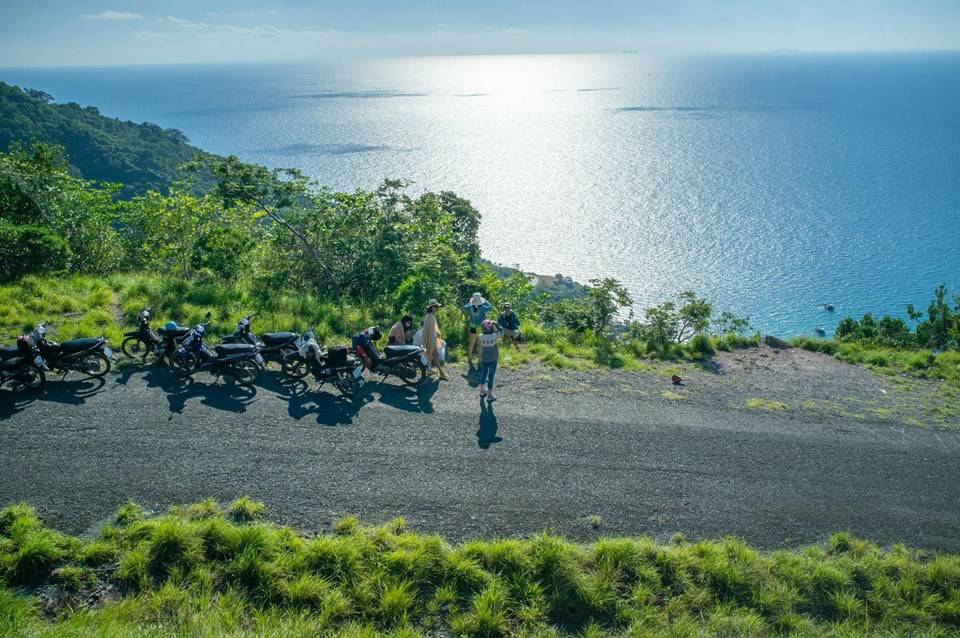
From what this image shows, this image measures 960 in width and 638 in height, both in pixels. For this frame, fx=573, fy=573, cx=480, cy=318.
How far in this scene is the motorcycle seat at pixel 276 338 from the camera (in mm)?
11398

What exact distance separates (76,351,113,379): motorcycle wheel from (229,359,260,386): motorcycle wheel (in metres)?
2.38

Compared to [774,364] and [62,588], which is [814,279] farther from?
[62,588]

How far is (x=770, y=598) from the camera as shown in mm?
6770

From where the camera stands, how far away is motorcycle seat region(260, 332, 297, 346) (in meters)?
11.4

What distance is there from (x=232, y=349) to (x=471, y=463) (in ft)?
16.8

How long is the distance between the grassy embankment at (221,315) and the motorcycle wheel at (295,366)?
200 centimetres

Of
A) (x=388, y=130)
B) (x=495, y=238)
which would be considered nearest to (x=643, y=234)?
(x=495, y=238)

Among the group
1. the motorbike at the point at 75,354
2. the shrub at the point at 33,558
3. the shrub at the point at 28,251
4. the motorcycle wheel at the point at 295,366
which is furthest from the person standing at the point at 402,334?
the shrub at the point at 28,251

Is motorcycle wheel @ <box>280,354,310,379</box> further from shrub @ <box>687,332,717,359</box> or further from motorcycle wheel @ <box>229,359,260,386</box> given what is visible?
shrub @ <box>687,332,717,359</box>

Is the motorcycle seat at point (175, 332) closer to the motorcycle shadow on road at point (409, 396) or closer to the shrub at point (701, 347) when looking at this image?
the motorcycle shadow on road at point (409, 396)

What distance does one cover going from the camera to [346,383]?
10.7 meters

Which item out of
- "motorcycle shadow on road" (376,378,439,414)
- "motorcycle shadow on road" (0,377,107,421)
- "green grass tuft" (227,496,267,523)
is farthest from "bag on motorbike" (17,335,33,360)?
"motorcycle shadow on road" (376,378,439,414)

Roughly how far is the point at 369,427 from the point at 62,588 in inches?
175

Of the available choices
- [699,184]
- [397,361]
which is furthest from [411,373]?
[699,184]
